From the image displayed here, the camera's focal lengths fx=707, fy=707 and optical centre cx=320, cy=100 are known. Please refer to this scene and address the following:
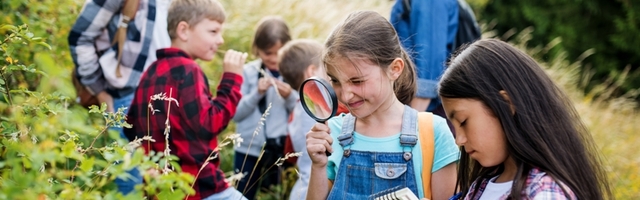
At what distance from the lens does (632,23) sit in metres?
9.23

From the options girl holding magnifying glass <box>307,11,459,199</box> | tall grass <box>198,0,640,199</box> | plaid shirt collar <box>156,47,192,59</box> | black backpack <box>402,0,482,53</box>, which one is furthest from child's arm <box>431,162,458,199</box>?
tall grass <box>198,0,640,199</box>

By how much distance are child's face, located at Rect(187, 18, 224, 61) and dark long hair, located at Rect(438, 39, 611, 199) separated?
151 cm

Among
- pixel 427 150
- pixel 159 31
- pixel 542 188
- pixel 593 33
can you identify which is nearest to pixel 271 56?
pixel 159 31

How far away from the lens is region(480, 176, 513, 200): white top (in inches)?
84.7

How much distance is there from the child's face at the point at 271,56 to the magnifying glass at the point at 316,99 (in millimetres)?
2027

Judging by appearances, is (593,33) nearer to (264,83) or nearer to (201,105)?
(264,83)

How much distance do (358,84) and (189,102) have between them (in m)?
0.96

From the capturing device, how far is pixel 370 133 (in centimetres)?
258

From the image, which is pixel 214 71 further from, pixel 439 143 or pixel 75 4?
pixel 439 143

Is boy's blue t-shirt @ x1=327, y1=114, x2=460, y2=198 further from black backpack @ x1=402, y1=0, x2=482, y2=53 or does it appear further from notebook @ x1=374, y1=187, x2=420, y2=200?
black backpack @ x1=402, y1=0, x2=482, y2=53

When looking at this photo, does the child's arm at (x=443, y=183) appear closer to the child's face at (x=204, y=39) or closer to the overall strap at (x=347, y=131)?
the overall strap at (x=347, y=131)

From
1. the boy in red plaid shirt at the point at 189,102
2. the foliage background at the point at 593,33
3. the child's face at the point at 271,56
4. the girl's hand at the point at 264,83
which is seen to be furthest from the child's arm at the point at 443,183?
the foliage background at the point at 593,33

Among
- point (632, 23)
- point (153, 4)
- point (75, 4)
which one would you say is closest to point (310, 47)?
point (153, 4)

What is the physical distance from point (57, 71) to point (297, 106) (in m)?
2.75
